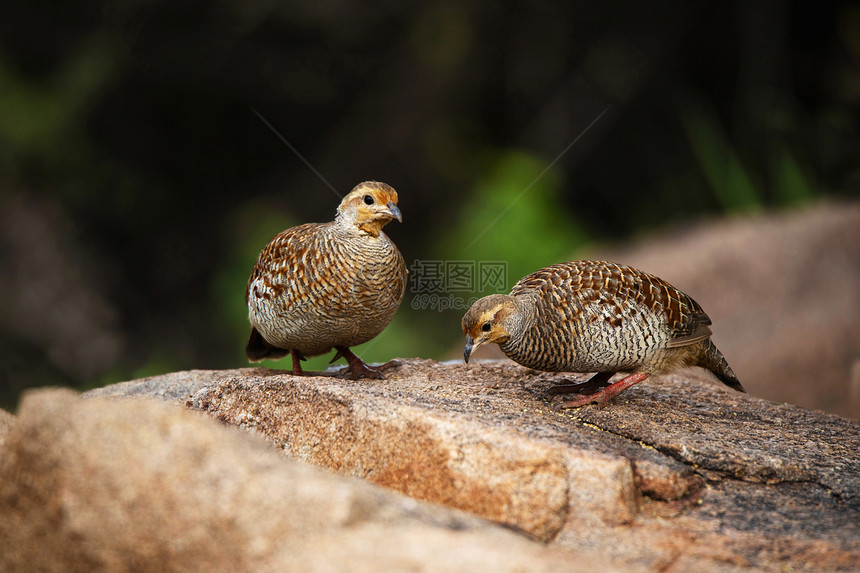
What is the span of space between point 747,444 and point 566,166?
241 inches

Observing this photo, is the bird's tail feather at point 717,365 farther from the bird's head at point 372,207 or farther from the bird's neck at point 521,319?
the bird's head at point 372,207

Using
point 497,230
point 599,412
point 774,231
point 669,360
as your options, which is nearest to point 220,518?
point 599,412

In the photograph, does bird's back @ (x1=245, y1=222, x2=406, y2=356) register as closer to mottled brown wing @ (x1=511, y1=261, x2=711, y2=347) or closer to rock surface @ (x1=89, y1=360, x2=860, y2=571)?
rock surface @ (x1=89, y1=360, x2=860, y2=571)

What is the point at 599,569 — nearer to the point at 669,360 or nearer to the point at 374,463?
the point at 374,463

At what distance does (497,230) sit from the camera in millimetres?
8320

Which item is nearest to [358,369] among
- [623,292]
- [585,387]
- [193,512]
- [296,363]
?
[296,363]

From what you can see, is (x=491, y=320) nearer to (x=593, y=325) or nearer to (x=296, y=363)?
(x=593, y=325)

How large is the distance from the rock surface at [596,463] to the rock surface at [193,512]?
373 millimetres

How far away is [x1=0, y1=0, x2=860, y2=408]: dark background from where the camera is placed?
7.68 m

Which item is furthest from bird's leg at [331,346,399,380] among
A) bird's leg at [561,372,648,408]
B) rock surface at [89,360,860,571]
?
bird's leg at [561,372,648,408]

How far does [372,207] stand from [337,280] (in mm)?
429

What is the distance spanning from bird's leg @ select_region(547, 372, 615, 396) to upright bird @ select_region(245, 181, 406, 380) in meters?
0.94

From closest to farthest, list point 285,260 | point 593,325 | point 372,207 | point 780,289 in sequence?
point 593,325 < point 372,207 < point 285,260 < point 780,289

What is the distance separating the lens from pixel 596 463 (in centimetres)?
282
